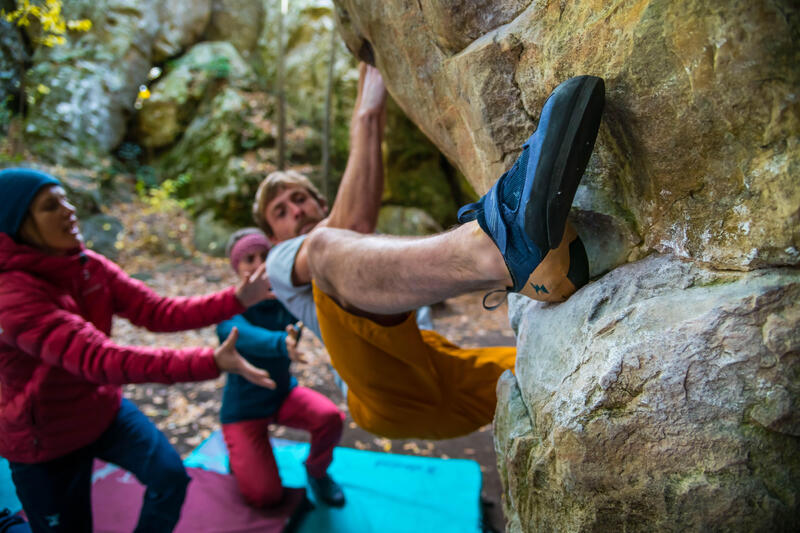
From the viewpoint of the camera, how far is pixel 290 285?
2.21 metres

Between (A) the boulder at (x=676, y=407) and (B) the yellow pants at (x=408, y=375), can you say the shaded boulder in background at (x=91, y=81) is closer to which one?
(B) the yellow pants at (x=408, y=375)

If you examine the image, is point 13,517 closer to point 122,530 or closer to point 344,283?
point 122,530

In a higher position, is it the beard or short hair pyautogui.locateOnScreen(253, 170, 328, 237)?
short hair pyautogui.locateOnScreen(253, 170, 328, 237)

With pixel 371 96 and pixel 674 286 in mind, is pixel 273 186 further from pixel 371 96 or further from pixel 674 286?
pixel 674 286

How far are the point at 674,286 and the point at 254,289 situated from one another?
2128 mm

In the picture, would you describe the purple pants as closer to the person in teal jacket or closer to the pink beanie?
the person in teal jacket

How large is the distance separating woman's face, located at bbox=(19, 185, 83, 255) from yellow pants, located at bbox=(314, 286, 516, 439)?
117 centimetres

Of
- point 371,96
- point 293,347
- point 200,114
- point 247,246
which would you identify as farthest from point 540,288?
point 200,114

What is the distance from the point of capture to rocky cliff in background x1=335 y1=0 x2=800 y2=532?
34.7 inches

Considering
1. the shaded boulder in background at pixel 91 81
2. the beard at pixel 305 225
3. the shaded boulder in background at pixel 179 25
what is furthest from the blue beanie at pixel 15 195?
the shaded boulder in background at pixel 179 25

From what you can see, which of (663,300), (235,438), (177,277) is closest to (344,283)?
(663,300)

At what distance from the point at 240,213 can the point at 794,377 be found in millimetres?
8792

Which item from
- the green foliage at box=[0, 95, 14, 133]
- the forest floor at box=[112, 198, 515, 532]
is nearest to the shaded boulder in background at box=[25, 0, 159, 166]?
the green foliage at box=[0, 95, 14, 133]

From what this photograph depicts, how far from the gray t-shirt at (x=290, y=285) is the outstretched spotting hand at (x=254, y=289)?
0.96 ft
